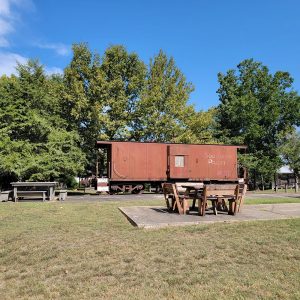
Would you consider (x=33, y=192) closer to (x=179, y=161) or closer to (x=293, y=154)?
(x=179, y=161)

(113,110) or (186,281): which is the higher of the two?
(113,110)

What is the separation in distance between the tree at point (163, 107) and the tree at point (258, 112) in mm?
3536

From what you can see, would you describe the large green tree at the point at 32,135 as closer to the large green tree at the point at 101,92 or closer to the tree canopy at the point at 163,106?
the tree canopy at the point at 163,106

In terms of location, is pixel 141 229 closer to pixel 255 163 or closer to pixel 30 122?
pixel 30 122

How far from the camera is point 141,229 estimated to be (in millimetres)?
7098

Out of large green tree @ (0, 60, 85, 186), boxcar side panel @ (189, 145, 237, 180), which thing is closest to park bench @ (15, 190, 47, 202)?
large green tree @ (0, 60, 85, 186)

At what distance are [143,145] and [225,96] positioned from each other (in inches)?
575

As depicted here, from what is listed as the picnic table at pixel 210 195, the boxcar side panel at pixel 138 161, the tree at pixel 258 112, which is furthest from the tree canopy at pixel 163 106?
the picnic table at pixel 210 195

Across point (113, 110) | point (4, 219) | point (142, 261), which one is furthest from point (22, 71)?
point (142, 261)

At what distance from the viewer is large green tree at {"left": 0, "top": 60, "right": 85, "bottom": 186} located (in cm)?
2006

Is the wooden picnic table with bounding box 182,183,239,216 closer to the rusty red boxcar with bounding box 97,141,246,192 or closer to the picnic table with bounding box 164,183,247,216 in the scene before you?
the picnic table with bounding box 164,183,247,216

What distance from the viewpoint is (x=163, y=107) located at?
3350 cm

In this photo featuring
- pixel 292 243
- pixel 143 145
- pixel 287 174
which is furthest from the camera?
pixel 287 174

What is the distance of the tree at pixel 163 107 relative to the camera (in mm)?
32188
